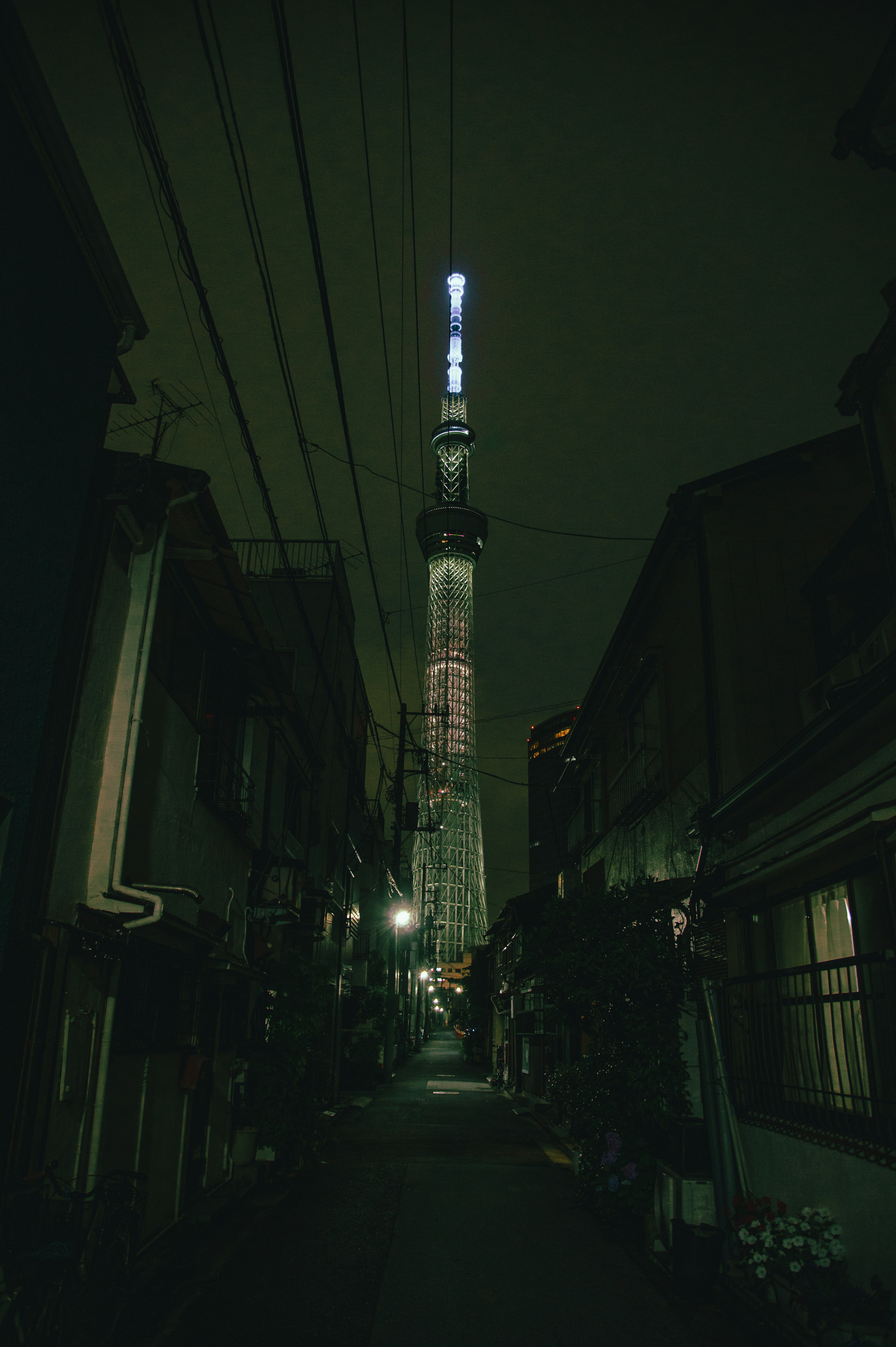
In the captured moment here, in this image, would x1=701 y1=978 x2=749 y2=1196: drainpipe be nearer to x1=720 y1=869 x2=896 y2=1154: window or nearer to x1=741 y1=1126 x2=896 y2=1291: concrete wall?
x1=720 y1=869 x2=896 y2=1154: window

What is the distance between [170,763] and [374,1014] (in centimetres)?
2429

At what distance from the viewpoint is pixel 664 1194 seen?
841 centimetres

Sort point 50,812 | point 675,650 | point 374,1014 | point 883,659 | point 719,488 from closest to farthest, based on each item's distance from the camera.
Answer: point 883,659 → point 50,812 → point 719,488 → point 675,650 → point 374,1014

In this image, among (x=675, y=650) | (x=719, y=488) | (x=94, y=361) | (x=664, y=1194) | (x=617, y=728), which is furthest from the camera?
A: (x=617, y=728)

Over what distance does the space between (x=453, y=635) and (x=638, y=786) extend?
238ft

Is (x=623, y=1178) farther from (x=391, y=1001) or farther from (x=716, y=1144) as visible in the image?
(x=391, y=1001)

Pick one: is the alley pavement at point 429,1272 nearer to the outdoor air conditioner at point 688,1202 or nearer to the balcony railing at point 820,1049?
the outdoor air conditioner at point 688,1202

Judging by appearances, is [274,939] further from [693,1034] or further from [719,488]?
[719,488]

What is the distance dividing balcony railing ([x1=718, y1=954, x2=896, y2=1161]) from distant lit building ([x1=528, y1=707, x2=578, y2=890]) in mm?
11387

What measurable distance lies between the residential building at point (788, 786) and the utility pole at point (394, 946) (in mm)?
15826

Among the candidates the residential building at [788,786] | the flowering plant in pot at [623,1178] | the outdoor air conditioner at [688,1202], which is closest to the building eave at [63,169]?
the residential building at [788,786]

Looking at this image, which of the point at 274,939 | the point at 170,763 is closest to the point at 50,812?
the point at 170,763

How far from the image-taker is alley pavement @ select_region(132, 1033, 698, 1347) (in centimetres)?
640

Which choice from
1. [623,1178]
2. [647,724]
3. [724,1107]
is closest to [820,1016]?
[724,1107]
